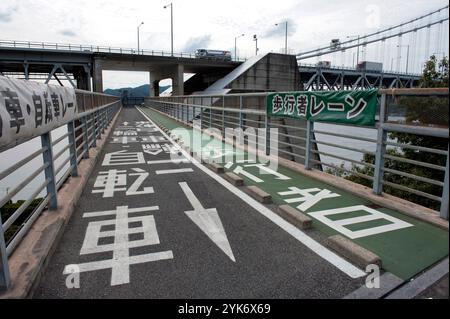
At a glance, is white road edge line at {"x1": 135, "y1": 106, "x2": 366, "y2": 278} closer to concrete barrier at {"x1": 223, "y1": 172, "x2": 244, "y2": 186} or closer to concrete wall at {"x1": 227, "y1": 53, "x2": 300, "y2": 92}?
concrete barrier at {"x1": 223, "y1": 172, "x2": 244, "y2": 186}

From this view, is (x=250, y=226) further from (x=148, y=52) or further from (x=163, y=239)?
(x=148, y=52)

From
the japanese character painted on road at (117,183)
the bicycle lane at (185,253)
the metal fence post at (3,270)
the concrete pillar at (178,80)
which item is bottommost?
the bicycle lane at (185,253)

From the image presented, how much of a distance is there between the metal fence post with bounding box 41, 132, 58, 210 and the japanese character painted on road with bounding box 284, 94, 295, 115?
4421mm

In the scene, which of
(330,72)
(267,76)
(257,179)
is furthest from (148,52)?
(257,179)

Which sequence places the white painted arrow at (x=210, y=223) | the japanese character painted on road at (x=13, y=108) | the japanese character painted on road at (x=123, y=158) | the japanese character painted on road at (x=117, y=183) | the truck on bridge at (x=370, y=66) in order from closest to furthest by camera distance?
the japanese character painted on road at (x=13, y=108)
the white painted arrow at (x=210, y=223)
the japanese character painted on road at (x=117, y=183)
the japanese character painted on road at (x=123, y=158)
the truck on bridge at (x=370, y=66)

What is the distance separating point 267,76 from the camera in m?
47.0

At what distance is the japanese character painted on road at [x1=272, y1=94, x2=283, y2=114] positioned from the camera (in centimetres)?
706

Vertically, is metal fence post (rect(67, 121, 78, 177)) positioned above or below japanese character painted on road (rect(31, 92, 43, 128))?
below

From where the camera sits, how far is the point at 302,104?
244 inches

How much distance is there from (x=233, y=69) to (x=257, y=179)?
48354 millimetres

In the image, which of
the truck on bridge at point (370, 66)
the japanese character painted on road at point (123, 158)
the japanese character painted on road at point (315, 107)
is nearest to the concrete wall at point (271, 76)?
the truck on bridge at point (370, 66)

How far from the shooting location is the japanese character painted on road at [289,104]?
657 cm

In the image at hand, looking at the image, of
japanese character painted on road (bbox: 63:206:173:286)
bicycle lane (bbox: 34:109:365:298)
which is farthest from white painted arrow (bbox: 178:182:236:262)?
japanese character painted on road (bbox: 63:206:173:286)

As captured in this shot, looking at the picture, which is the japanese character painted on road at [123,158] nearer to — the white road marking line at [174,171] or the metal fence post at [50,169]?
the white road marking line at [174,171]
